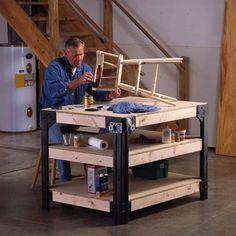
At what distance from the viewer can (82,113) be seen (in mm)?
5000

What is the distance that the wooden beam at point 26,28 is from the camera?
24.8 feet

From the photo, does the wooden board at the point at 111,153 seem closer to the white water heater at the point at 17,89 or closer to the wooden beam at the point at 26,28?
the wooden beam at the point at 26,28

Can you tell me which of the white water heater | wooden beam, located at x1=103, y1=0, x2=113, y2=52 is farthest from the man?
the white water heater

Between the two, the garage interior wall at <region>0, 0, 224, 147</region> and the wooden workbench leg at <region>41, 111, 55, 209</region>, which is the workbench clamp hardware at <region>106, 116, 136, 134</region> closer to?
the wooden workbench leg at <region>41, 111, 55, 209</region>

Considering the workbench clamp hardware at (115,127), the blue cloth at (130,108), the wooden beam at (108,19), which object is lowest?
the workbench clamp hardware at (115,127)

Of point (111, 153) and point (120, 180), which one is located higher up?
point (111, 153)

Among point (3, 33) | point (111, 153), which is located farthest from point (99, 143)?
point (3, 33)

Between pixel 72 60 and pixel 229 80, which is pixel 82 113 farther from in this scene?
pixel 229 80

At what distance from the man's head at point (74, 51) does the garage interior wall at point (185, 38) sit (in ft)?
8.94

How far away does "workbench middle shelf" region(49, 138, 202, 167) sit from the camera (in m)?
4.93

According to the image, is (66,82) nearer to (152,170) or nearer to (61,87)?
(61,87)

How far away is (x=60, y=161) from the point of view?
19.0 feet

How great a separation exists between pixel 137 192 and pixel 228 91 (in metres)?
2.94

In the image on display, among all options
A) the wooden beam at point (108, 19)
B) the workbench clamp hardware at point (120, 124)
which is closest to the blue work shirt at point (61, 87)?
the workbench clamp hardware at point (120, 124)
